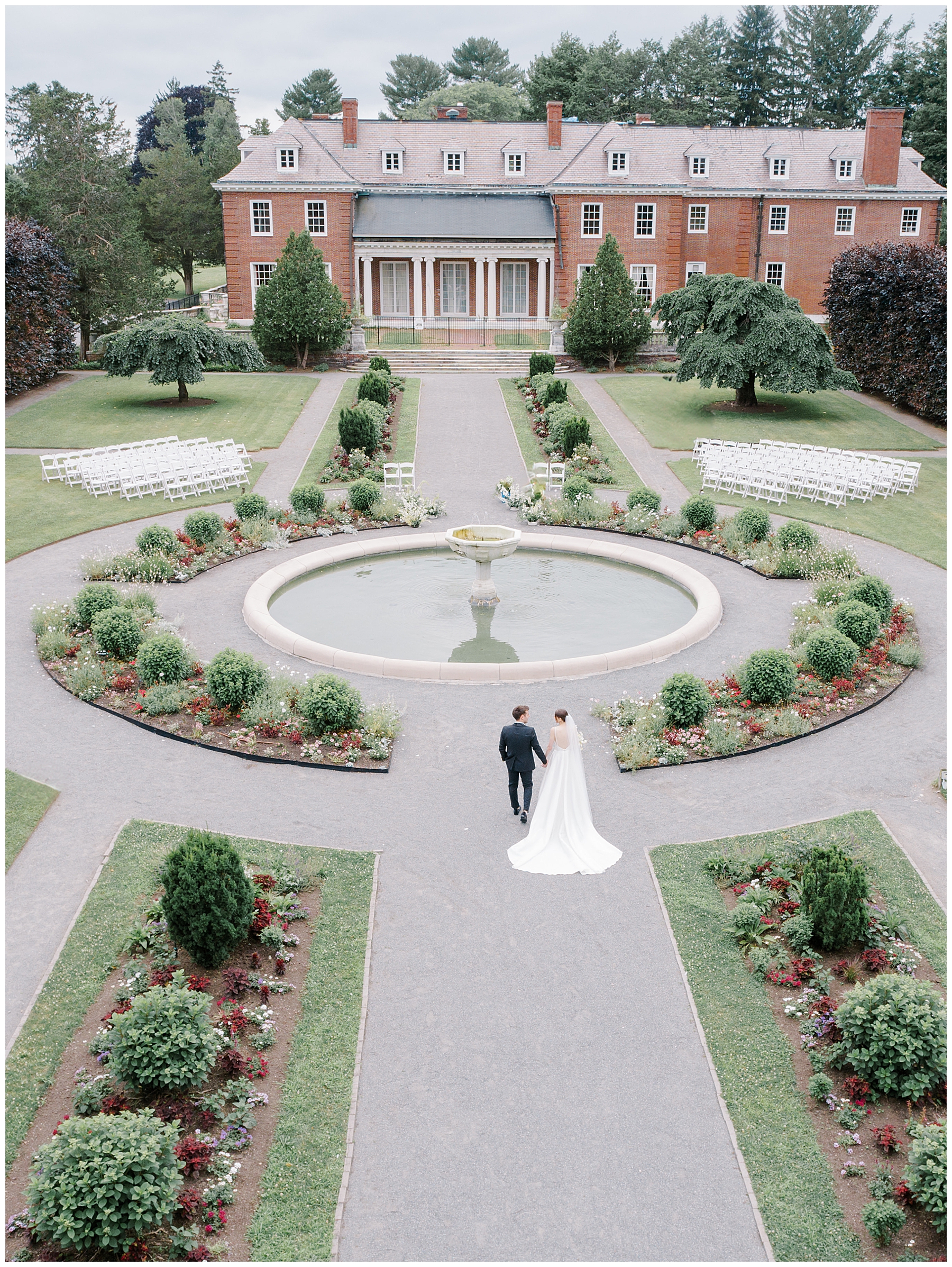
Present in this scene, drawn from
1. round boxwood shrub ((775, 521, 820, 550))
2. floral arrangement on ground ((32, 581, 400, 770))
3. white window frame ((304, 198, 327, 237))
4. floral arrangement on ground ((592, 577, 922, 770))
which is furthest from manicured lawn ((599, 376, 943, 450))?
floral arrangement on ground ((32, 581, 400, 770))

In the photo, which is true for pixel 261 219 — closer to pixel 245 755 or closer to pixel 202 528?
pixel 202 528

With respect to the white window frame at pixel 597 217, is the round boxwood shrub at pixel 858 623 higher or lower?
lower

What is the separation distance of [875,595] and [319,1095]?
40.3 ft

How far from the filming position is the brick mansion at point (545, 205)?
1879 inches

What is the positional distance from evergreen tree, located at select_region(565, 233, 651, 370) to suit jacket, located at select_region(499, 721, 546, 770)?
31.5m

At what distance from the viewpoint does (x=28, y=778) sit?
13047 millimetres

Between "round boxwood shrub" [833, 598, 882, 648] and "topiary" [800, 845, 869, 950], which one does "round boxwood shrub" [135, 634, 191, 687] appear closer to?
"topiary" [800, 845, 869, 950]

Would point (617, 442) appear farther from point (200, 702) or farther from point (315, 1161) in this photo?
point (315, 1161)

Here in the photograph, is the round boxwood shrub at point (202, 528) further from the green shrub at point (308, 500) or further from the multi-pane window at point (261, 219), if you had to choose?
the multi-pane window at point (261, 219)

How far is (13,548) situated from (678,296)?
70.1 feet

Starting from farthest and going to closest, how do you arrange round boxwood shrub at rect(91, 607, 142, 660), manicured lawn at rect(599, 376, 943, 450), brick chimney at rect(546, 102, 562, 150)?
brick chimney at rect(546, 102, 562, 150) → manicured lawn at rect(599, 376, 943, 450) → round boxwood shrub at rect(91, 607, 142, 660)

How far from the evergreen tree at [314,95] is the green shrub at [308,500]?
75.6m

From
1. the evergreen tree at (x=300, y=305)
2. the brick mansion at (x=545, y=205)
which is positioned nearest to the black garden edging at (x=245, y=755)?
the evergreen tree at (x=300, y=305)

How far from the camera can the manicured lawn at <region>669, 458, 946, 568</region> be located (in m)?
22.8
